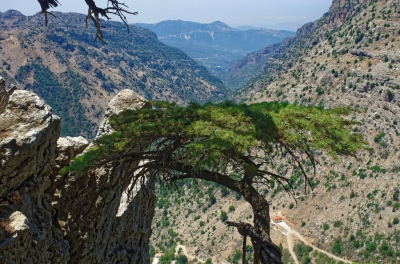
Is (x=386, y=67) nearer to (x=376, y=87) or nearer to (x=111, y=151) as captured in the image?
(x=376, y=87)

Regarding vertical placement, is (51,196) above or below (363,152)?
above

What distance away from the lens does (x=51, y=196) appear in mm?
10258

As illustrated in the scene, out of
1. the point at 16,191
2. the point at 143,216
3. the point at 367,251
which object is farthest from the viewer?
the point at 367,251

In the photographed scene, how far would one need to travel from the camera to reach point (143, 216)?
50.0ft

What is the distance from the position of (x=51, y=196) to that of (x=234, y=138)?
5914 millimetres

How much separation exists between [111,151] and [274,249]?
5.04m

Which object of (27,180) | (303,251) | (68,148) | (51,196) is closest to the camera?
(27,180)

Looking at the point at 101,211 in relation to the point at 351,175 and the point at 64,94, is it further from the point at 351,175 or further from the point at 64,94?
the point at 64,94

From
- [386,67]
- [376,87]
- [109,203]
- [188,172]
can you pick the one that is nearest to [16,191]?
[109,203]

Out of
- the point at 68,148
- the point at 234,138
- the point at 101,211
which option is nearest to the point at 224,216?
the point at 101,211

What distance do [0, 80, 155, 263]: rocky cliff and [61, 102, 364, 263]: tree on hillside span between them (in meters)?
1.11

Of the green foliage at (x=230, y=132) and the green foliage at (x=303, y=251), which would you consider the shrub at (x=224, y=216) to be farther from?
the green foliage at (x=230, y=132)

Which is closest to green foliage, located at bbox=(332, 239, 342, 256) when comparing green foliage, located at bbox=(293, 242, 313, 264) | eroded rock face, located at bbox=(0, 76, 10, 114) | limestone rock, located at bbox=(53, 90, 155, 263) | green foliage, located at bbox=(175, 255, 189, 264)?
green foliage, located at bbox=(293, 242, 313, 264)

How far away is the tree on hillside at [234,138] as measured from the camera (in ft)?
27.6
